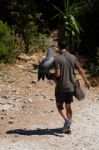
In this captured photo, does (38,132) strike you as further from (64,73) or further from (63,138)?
(64,73)

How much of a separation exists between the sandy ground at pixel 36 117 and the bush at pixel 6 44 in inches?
11.9

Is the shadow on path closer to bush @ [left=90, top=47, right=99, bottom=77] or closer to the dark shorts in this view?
the dark shorts

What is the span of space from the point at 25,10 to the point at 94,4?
2.04 meters

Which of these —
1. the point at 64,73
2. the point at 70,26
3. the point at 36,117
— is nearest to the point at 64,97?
the point at 64,73

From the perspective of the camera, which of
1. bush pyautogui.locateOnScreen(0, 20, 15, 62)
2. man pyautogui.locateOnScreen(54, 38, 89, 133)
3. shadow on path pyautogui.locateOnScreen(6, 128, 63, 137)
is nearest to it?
man pyautogui.locateOnScreen(54, 38, 89, 133)

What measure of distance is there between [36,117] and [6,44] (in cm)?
432

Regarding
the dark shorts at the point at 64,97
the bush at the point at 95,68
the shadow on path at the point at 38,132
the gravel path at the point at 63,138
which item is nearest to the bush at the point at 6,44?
the bush at the point at 95,68

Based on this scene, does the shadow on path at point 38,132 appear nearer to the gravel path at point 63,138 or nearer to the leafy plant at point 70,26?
the gravel path at point 63,138

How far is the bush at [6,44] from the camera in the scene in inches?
615

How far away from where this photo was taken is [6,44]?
1591 cm

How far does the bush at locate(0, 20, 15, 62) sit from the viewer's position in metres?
15.6

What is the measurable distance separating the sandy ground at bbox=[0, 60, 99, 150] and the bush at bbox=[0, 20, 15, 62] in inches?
11.9

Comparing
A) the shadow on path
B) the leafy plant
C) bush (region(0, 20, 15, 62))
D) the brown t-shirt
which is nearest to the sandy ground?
the shadow on path

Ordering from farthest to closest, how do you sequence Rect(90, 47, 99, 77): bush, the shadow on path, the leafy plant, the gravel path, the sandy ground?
the leafy plant < Rect(90, 47, 99, 77): bush < the shadow on path < the sandy ground < the gravel path
